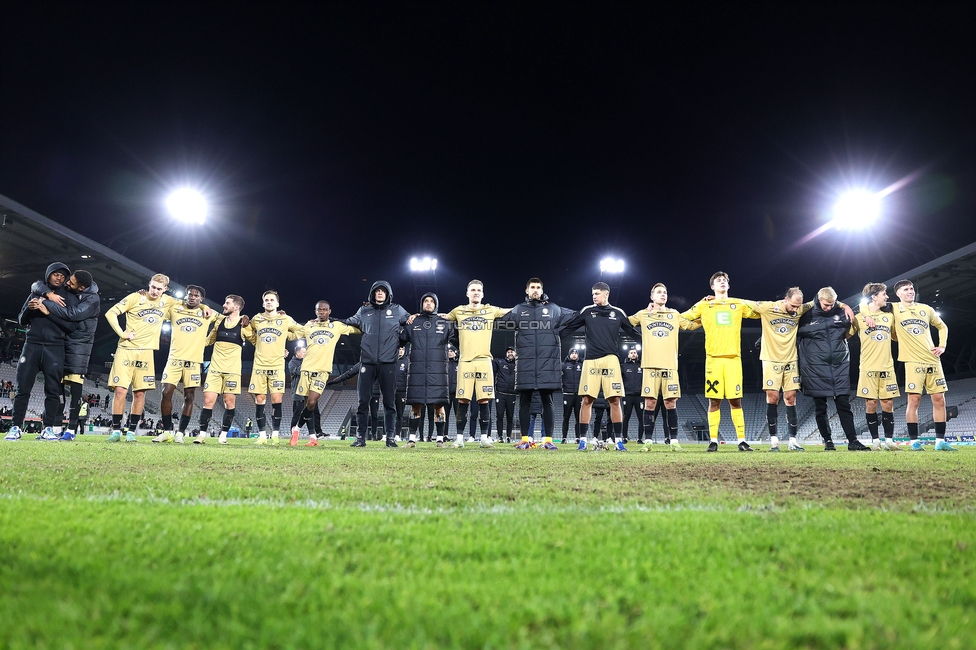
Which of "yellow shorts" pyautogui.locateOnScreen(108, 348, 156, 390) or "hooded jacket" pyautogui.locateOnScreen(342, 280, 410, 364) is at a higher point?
"hooded jacket" pyautogui.locateOnScreen(342, 280, 410, 364)

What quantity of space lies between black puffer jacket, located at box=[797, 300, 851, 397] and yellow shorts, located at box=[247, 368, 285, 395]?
9033 millimetres

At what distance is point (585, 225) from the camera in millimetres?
35375

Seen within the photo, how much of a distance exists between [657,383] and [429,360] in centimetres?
384

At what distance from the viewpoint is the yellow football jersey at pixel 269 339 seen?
9.93 m

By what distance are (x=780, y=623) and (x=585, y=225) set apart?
116 ft

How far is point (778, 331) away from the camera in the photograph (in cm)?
898

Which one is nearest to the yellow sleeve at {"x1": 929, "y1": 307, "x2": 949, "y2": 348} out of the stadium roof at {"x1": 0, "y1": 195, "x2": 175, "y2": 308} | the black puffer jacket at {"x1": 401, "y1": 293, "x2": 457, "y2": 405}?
the black puffer jacket at {"x1": 401, "y1": 293, "x2": 457, "y2": 405}

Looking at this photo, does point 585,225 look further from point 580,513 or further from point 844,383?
point 580,513

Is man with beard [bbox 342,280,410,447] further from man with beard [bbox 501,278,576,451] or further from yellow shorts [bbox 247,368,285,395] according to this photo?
yellow shorts [bbox 247,368,285,395]

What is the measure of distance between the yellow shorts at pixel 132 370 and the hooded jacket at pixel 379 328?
318 cm

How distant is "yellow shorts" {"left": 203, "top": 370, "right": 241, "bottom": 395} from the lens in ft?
30.7

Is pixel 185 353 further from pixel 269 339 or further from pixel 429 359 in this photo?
pixel 429 359

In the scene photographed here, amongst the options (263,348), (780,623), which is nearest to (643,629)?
(780,623)

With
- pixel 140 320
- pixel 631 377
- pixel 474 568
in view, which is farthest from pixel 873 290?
pixel 140 320
